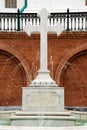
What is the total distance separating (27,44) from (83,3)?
7.15 meters

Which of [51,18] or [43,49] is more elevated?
[51,18]

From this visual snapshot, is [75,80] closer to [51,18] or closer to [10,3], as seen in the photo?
[51,18]

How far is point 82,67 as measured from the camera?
22.0 meters

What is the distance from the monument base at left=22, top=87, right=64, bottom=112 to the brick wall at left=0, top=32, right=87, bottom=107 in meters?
9.37

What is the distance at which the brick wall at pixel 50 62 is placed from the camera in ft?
72.1

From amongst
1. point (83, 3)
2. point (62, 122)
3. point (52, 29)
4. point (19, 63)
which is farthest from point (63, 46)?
point (62, 122)

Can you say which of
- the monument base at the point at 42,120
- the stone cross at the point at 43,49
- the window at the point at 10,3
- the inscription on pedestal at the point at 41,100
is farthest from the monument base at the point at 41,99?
the window at the point at 10,3

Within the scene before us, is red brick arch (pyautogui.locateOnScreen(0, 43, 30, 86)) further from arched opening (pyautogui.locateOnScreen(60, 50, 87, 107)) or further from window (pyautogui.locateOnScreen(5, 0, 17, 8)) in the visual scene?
window (pyautogui.locateOnScreen(5, 0, 17, 8))

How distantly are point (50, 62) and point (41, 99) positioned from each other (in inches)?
373

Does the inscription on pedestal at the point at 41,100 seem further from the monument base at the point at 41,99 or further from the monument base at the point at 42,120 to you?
the monument base at the point at 42,120

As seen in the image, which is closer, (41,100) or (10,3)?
(41,100)

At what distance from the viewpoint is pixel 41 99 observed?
1251cm

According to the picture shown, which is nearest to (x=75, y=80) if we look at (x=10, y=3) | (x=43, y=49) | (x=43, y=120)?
(x=10, y=3)

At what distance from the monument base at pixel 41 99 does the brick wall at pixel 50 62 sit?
9374 mm
